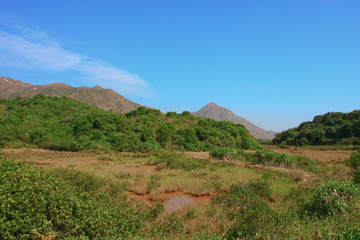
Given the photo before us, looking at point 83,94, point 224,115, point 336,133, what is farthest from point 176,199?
point 224,115

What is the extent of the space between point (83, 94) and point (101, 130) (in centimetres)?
12034

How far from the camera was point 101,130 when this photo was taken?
29.5 metres

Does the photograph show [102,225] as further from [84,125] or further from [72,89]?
[72,89]

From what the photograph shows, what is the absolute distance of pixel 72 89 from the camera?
148250 millimetres

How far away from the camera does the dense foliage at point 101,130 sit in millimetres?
26859

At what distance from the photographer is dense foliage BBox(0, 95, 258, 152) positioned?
26859 mm

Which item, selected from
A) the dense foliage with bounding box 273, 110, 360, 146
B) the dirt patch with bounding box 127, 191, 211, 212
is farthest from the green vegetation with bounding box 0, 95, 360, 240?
the dense foliage with bounding box 273, 110, 360, 146

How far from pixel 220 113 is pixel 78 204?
17663cm

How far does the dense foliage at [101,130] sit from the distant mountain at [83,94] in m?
87.4

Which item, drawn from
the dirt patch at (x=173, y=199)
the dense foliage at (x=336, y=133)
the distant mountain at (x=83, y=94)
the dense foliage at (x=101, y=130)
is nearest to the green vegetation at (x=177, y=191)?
the dirt patch at (x=173, y=199)

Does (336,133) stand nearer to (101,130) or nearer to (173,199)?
(101,130)

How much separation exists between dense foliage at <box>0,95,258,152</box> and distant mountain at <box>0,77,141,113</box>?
8745 centimetres

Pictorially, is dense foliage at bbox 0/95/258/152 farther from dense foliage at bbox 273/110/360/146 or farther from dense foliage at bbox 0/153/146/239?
dense foliage at bbox 0/153/146/239

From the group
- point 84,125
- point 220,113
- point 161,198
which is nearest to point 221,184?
point 161,198
